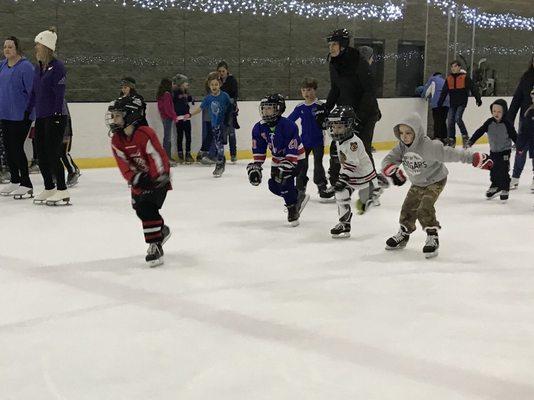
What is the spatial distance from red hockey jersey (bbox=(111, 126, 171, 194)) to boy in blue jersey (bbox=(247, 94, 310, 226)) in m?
1.36

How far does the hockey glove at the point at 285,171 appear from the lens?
5785 mm

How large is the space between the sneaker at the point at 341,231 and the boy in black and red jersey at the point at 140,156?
1298 mm

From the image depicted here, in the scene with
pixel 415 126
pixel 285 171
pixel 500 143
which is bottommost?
pixel 285 171

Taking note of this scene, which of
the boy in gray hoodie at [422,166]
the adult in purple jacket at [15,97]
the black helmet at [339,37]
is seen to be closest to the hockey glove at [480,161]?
the boy in gray hoodie at [422,166]

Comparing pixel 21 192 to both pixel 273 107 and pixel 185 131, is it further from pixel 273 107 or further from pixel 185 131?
pixel 185 131

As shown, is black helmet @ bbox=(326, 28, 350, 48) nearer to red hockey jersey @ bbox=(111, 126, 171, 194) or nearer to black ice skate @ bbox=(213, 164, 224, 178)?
red hockey jersey @ bbox=(111, 126, 171, 194)

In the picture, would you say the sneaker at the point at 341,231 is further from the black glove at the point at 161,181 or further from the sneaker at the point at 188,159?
the sneaker at the point at 188,159

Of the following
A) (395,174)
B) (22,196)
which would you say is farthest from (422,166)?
(22,196)

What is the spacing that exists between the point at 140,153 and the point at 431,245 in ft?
5.70

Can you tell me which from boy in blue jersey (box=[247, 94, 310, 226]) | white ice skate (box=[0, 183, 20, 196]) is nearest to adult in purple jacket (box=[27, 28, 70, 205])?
white ice skate (box=[0, 183, 20, 196])

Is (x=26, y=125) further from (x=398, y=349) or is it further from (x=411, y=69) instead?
(x=411, y=69)

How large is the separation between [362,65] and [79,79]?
5.61 m

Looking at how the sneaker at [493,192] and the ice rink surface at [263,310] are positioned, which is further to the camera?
the sneaker at [493,192]

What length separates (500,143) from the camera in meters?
7.04
